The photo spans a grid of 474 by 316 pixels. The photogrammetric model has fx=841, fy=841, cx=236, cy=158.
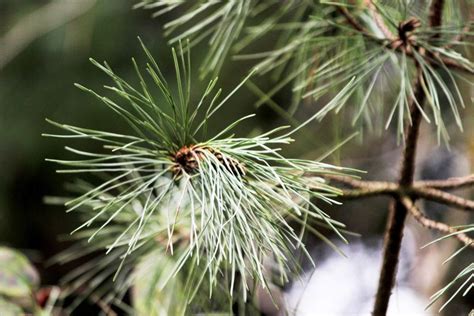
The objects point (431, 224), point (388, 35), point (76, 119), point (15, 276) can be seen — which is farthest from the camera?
point (76, 119)

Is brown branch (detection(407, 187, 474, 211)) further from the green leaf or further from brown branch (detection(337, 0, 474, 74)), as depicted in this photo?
the green leaf

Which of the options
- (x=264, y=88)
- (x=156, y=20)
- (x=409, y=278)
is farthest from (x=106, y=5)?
(x=409, y=278)

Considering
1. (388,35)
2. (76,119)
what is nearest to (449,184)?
(388,35)

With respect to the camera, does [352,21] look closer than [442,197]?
No

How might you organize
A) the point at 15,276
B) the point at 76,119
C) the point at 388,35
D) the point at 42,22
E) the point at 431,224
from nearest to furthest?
the point at 431,224
the point at 388,35
the point at 15,276
the point at 42,22
the point at 76,119

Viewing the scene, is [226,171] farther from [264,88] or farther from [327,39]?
[264,88]

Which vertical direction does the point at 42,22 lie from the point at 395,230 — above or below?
above

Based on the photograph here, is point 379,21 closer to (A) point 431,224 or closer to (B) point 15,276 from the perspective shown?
(A) point 431,224

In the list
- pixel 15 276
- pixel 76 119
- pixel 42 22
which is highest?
pixel 42 22

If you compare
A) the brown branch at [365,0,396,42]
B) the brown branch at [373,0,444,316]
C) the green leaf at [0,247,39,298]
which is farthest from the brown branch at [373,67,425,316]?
the green leaf at [0,247,39,298]
